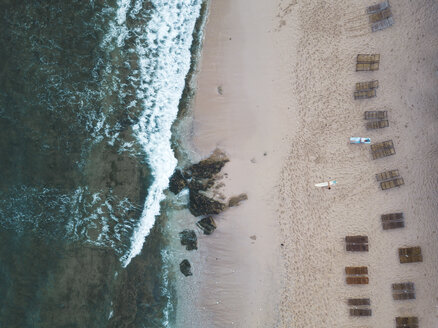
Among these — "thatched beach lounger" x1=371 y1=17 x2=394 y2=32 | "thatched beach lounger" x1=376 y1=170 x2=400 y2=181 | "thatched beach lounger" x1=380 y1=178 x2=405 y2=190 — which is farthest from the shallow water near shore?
"thatched beach lounger" x1=380 y1=178 x2=405 y2=190

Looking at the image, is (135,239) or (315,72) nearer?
(315,72)

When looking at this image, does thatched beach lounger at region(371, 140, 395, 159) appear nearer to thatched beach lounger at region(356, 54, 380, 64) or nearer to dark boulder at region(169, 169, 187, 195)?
thatched beach lounger at region(356, 54, 380, 64)

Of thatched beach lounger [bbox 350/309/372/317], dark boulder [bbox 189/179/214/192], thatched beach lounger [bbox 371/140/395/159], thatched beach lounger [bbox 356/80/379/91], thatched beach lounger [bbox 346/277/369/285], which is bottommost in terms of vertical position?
thatched beach lounger [bbox 350/309/372/317]

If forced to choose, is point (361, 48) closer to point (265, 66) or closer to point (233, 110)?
point (265, 66)

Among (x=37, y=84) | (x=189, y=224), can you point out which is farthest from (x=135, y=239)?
(x=37, y=84)

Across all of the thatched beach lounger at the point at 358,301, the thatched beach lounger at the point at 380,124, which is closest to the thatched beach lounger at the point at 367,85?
the thatched beach lounger at the point at 380,124

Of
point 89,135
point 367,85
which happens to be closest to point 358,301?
point 367,85
